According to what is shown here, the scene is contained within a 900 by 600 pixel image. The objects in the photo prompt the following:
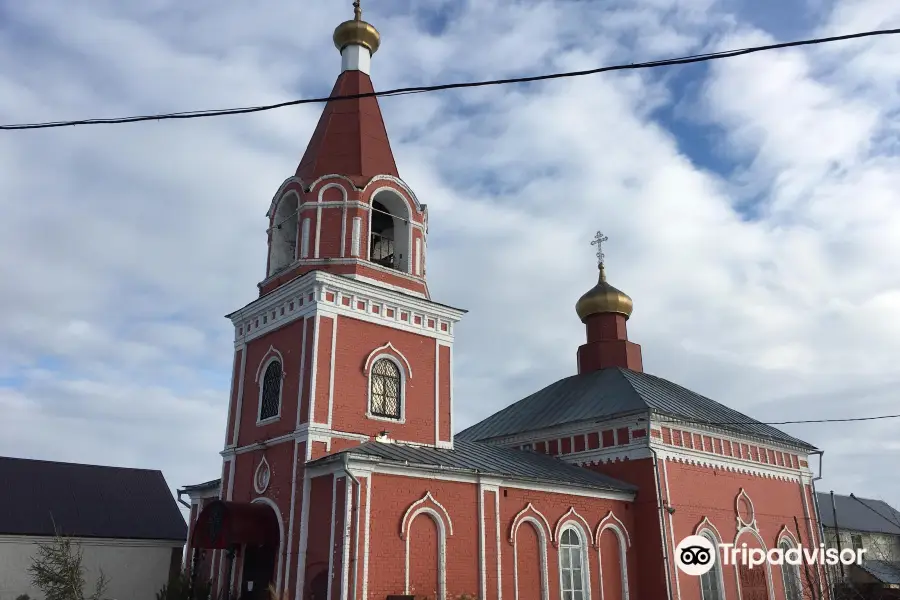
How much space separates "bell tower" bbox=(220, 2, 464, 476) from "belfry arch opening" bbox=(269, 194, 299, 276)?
0.02 m

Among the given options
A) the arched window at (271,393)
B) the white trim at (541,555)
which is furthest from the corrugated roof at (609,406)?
the arched window at (271,393)

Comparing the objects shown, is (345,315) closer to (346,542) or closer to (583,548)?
(346,542)

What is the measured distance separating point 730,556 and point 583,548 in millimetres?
4403

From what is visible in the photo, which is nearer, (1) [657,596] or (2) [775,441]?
(1) [657,596]

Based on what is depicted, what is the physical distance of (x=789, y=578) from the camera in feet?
58.3

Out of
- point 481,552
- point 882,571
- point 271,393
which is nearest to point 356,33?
point 271,393

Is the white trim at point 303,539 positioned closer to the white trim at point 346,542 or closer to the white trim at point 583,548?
the white trim at point 346,542

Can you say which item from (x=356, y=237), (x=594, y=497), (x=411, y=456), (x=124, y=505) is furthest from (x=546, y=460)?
(x=124, y=505)

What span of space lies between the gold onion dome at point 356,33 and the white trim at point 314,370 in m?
6.56

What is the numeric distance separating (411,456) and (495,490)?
5.48 feet

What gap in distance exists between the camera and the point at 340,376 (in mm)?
12727

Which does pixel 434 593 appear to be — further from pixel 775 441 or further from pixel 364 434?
pixel 775 441

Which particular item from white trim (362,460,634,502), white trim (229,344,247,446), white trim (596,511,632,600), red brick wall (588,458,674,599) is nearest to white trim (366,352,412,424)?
white trim (362,460,634,502)

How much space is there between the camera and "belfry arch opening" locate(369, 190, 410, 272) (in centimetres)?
1462
